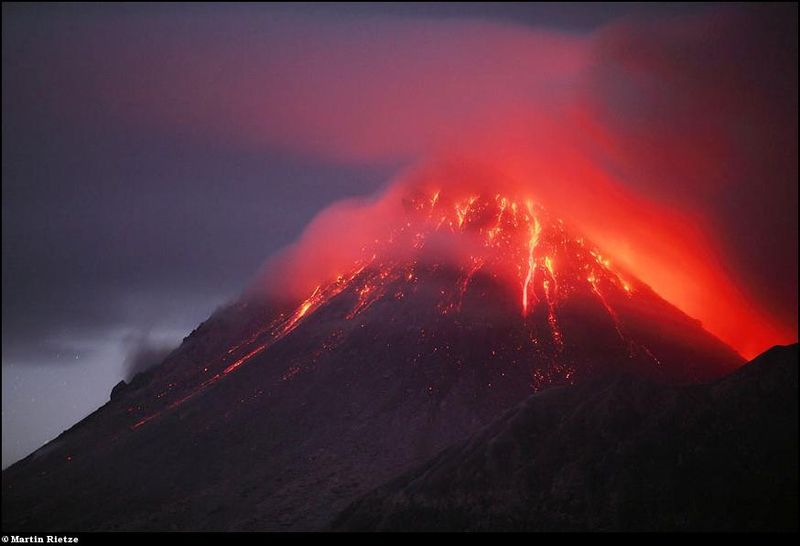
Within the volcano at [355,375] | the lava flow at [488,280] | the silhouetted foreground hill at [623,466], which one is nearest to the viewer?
the silhouetted foreground hill at [623,466]

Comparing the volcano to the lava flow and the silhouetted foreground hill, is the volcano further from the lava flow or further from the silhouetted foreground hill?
the silhouetted foreground hill

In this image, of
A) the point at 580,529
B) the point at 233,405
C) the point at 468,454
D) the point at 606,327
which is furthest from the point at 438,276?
the point at 580,529

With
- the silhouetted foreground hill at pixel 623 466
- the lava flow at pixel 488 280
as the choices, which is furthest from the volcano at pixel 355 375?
the silhouetted foreground hill at pixel 623 466

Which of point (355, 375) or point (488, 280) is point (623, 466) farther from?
point (488, 280)

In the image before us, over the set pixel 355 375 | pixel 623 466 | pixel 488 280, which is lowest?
pixel 623 466

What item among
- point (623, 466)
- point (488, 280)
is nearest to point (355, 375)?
point (488, 280)

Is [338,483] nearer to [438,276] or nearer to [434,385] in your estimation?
[434,385]

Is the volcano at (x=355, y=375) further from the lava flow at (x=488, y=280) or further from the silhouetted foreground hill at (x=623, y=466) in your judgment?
the silhouetted foreground hill at (x=623, y=466)
